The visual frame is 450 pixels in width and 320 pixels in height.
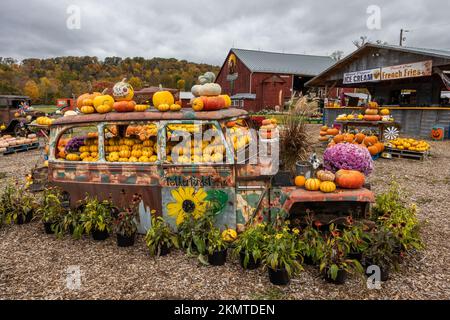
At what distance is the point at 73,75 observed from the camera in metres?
46.5

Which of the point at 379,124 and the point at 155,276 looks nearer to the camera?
the point at 155,276

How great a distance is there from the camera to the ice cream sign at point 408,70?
15.1m

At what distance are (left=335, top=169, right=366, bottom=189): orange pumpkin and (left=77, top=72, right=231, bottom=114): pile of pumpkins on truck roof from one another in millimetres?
1891

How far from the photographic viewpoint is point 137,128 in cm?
592

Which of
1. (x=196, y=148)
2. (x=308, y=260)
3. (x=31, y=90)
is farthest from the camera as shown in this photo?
(x=31, y=90)

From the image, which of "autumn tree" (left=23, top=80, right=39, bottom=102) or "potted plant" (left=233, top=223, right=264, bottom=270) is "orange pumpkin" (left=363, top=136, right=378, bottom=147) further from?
"autumn tree" (left=23, top=80, right=39, bottom=102)

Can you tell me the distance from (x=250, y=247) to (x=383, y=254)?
5.07 feet

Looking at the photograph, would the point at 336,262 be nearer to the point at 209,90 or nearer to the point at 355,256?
the point at 355,256

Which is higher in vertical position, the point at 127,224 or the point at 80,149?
the point at 80,149

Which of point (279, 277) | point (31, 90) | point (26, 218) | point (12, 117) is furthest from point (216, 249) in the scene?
point (31, 90)

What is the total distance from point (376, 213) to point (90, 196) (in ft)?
14.4

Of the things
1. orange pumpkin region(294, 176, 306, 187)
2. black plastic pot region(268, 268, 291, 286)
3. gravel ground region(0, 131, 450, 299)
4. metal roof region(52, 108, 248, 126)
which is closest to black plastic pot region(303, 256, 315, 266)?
gravel ground region(0, 131, 450, 299)

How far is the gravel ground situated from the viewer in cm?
340

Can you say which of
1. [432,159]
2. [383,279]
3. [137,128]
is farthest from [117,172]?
[432,159]
